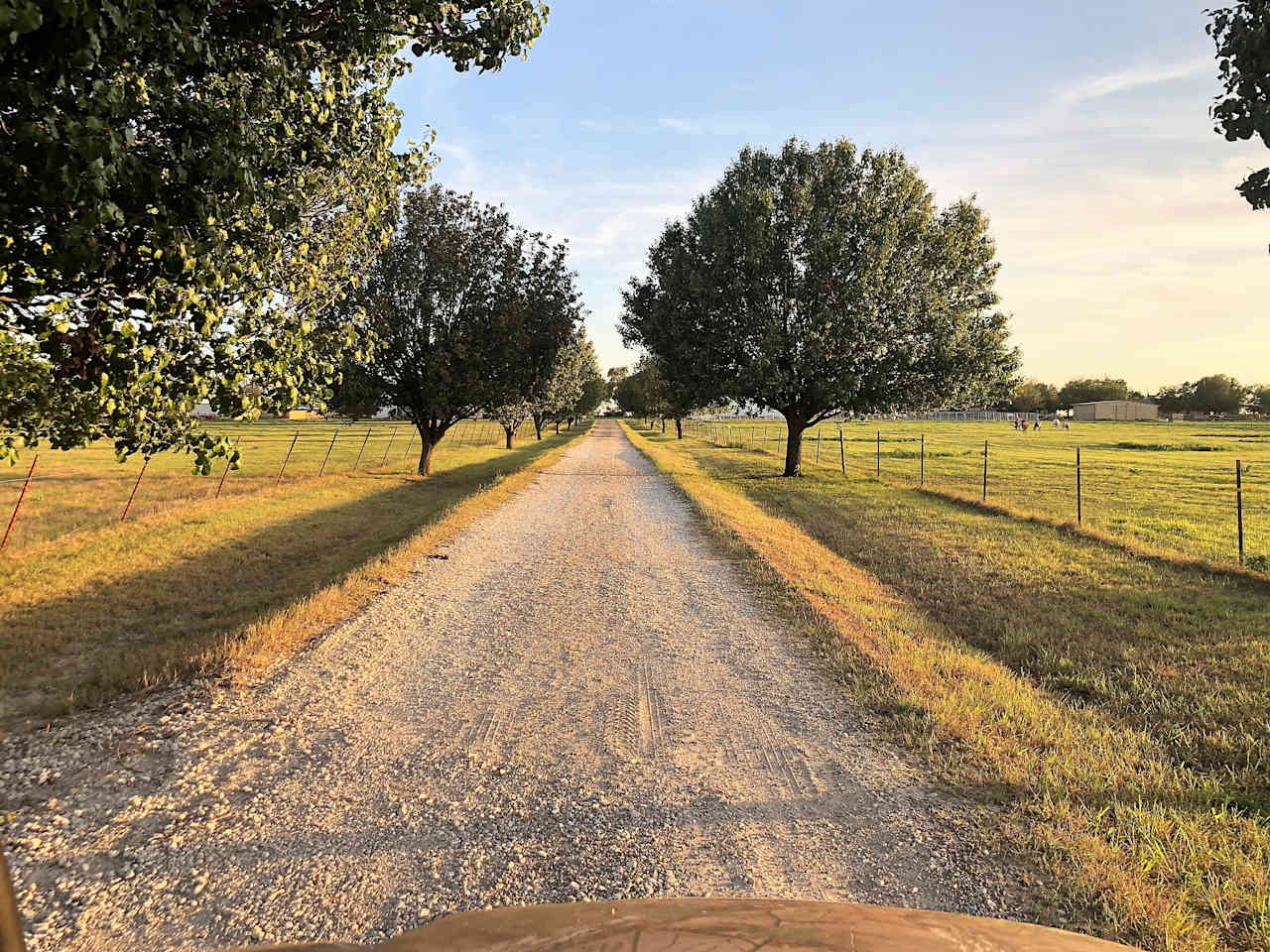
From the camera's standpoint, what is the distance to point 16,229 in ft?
13.3

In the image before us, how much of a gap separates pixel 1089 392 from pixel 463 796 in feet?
716

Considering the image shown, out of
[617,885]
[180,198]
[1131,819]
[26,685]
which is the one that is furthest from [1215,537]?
[26,685]

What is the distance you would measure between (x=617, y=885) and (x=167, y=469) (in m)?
36.9

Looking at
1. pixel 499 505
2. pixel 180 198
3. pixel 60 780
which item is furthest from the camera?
pixel 499 505

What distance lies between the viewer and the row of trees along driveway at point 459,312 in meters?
20.8

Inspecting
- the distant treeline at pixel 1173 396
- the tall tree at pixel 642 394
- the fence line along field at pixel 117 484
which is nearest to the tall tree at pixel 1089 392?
the distant treeline at pixel 1173 396

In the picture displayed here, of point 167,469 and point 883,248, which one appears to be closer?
point 883,248

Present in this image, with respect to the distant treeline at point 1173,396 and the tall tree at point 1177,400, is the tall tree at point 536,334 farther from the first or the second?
the tall tree at point 1177,400

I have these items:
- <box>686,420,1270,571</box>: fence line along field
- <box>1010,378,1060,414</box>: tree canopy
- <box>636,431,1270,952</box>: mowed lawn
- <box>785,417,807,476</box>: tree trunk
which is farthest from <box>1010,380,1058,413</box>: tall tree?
<box>636,431,1270,952</box>: mowed lawn

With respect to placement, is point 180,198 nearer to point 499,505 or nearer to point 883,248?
point 499,505

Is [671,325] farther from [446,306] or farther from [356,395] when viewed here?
[356,395]

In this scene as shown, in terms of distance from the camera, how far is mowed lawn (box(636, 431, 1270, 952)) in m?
3.12

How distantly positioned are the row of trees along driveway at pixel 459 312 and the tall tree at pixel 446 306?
31 millimetres

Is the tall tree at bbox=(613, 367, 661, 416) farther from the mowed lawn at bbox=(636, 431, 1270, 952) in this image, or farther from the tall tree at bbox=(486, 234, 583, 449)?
the mowed lawn at bbox=(636, 431, 1270, 952)
